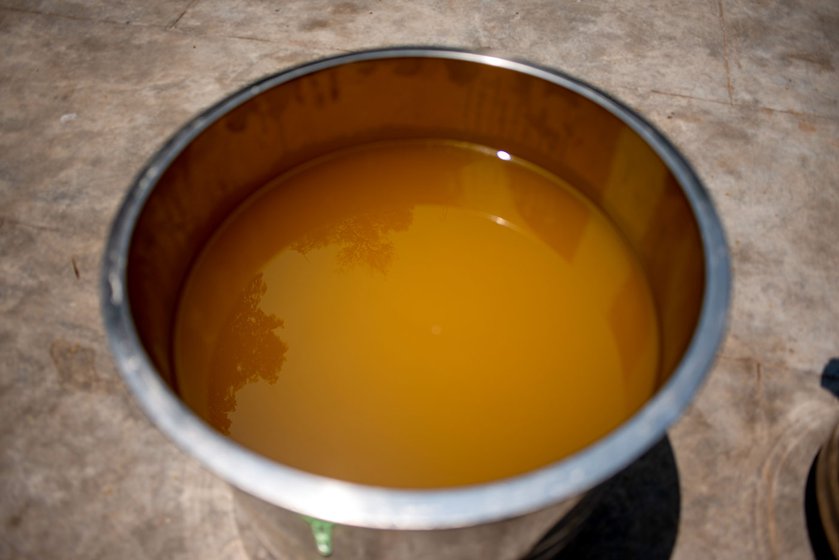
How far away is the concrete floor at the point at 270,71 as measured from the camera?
1268 millimetres

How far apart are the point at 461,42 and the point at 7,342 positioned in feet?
5.21

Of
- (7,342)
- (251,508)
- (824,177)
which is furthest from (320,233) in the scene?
(824,177)

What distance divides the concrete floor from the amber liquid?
0.27 meters

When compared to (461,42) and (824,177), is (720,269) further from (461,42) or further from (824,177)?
(461,42)

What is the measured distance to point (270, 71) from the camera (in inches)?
83.0

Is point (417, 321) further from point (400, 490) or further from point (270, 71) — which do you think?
point (270, 71)

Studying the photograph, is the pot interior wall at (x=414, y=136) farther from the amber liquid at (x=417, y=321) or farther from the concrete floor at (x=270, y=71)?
the concrete floor at (x=270, y=71)

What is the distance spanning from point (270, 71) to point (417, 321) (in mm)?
1177

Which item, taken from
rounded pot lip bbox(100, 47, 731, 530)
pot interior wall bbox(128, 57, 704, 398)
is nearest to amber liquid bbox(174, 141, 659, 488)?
pot interior wall bbox(128, 57, 704, 398)

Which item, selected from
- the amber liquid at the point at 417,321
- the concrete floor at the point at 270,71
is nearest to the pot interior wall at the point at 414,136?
the amber liquid at the point at 417,321

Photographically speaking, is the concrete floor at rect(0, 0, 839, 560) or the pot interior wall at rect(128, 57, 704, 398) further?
the concrete floor at rect(0, 0, 839, 560)

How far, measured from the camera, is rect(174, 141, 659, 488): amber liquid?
1.15m

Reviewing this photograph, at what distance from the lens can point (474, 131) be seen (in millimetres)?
1442

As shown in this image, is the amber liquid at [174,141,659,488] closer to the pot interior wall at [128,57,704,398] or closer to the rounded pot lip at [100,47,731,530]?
the pot interior wall at [128,57,704,398]
